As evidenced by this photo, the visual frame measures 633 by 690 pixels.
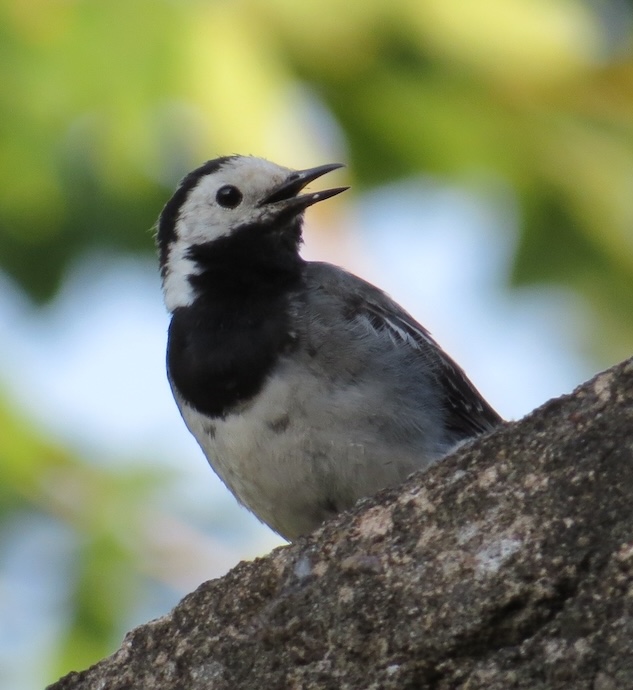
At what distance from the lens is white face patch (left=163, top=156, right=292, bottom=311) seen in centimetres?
576

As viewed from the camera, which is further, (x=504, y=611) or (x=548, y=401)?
(x=548, y=401)

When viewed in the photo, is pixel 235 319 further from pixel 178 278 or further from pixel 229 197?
pixel 229 197

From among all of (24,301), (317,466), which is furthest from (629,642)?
(24,301)

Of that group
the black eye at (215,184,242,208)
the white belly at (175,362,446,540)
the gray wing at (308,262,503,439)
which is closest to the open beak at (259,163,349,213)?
the black eye at (215,184,242,208)

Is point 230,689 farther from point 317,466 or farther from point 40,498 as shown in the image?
point 40,498

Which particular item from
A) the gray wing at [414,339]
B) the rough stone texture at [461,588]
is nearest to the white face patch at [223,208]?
the gray wing at [414,339]

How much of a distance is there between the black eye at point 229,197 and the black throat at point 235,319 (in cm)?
19

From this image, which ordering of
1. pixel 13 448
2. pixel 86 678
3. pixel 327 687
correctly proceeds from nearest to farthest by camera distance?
pixel 327 687
pixel 86 678
pixel 13 448

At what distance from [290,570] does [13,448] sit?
13.0ft

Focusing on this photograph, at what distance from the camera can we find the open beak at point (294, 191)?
5727 mm

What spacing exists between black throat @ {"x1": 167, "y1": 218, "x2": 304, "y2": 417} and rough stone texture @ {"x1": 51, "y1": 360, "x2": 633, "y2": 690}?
4.89 ft

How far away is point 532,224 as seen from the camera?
727 cm

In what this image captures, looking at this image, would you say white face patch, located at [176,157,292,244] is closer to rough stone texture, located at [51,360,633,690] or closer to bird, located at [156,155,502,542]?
bird, located at [156,155,502,542]

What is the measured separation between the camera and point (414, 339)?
5.28m
